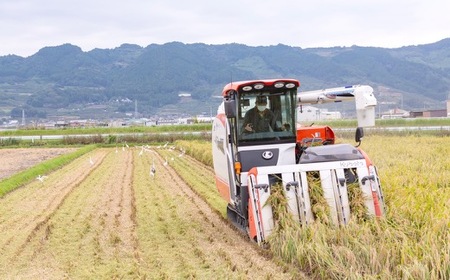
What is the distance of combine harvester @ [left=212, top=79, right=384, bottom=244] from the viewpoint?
29.1 feet

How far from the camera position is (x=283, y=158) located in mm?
10125

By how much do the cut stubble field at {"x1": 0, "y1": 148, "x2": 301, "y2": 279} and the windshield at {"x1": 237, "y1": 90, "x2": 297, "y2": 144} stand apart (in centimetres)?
169

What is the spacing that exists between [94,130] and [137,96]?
108 meters

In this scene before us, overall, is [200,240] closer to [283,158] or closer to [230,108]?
[283,158]

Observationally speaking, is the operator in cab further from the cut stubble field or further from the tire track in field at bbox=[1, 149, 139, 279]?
the tire track in field at bbox=[1, 149, 139, 279]

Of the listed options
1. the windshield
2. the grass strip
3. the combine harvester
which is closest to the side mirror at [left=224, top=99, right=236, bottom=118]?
the combine harvester

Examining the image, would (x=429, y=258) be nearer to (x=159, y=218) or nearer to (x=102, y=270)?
(x=102, y=270)

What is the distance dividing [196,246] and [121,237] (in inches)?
64.3

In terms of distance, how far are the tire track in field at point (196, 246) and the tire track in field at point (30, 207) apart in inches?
77.6

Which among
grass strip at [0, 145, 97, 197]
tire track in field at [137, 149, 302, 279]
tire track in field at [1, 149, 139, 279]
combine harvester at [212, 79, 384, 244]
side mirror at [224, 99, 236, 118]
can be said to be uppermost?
side mirror at [224, 99, 236, 118]

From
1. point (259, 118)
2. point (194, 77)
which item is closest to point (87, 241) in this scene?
point (259, 118)

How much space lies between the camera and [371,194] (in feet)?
29.0

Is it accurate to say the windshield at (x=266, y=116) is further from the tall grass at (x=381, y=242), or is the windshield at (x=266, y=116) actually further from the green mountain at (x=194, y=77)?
the green mountain at (x=194, y=77)

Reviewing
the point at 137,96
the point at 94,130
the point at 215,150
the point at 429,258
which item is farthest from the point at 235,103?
the point at 137,96
